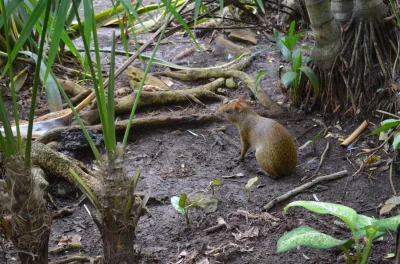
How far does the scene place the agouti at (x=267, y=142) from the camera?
4043mm

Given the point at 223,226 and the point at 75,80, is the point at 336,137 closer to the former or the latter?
the point at 223,226

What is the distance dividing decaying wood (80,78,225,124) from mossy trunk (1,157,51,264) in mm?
2457

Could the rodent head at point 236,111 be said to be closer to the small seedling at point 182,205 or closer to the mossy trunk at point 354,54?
the mossy trunk at point 354,54

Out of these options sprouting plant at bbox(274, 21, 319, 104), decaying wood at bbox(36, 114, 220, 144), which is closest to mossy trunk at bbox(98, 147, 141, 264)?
decaying wood at bbox(36, 114, 220, 144)

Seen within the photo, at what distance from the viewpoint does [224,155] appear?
459cm

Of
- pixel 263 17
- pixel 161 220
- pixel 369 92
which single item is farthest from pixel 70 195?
pixel 263 17

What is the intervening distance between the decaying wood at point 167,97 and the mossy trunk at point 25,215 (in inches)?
96.7

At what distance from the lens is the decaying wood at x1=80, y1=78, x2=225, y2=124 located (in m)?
5.21

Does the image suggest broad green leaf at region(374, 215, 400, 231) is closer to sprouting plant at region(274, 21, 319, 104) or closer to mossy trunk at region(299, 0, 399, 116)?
mossy trunk at region(299, 0, 399, 116)

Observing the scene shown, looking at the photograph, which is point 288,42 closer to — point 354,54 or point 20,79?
point 354,54

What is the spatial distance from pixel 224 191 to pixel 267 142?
0.57 metres

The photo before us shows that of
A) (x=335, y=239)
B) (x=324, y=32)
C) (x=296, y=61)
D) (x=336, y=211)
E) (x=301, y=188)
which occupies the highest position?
(x=324, y=32)

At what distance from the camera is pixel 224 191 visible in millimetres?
3844

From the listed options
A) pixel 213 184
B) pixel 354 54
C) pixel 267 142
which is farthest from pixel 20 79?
pixel 354 54
